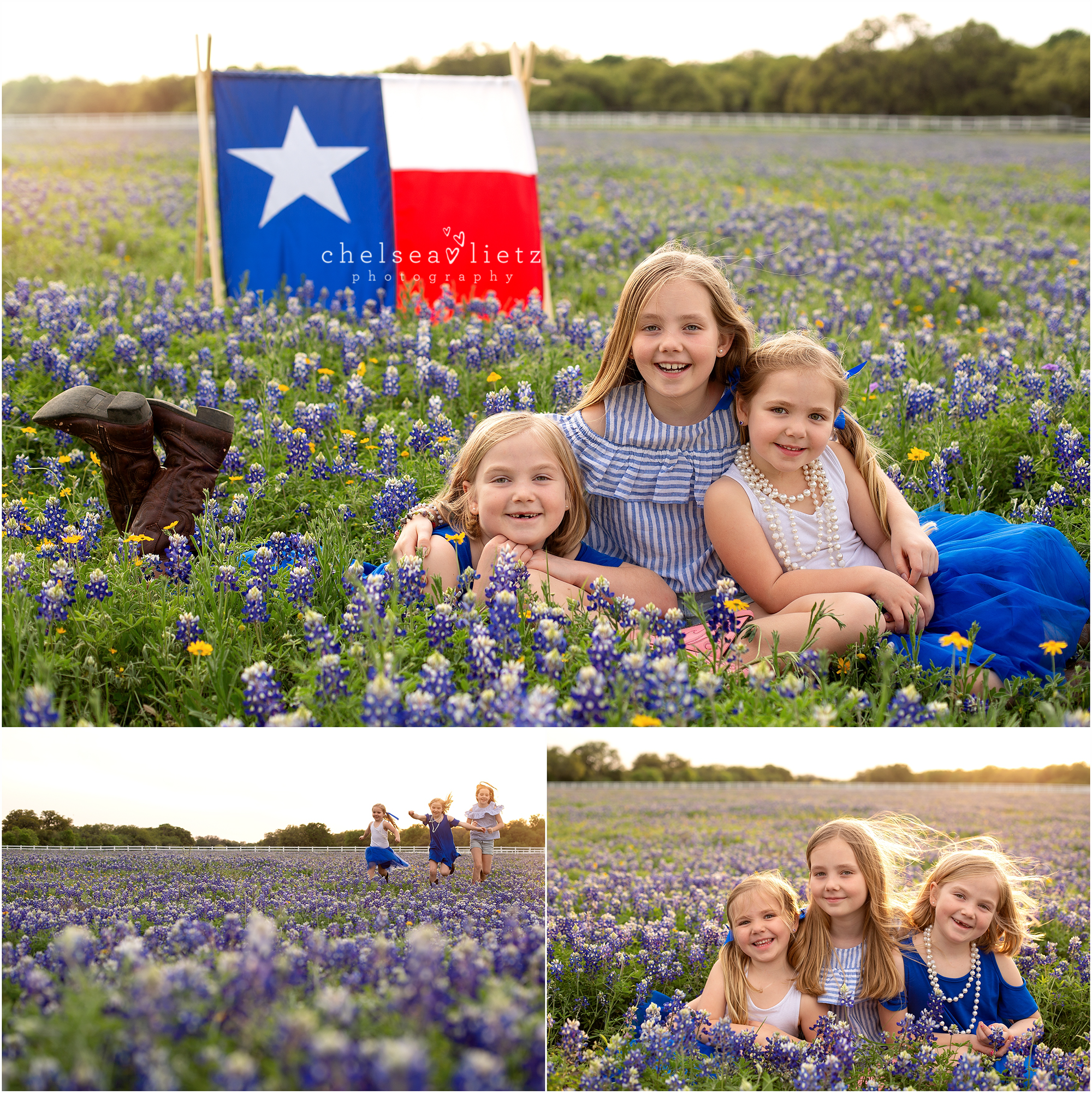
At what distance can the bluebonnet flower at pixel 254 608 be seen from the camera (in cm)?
318

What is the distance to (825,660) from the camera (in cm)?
305

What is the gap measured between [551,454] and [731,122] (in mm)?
33427

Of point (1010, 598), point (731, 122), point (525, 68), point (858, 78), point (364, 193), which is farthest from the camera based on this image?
point (858, 78)

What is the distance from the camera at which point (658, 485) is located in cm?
387

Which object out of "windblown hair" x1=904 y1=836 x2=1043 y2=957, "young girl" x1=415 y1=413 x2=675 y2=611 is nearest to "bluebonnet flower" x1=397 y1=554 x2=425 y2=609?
"young girl" x1=415 y1=413 x2=675 y2=611

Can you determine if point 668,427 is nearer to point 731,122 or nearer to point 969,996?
point 969,996

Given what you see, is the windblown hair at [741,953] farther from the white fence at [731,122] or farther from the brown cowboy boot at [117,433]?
the white fence at [731,122]

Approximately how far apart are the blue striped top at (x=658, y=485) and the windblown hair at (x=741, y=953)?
1093 mm

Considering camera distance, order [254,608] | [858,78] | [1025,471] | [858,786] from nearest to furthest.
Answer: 1. [254,608]
2. [858,786]
3. [1025,471]
4. [858,78]

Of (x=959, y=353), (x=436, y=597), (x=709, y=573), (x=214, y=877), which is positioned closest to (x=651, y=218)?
(x=959, y=353)

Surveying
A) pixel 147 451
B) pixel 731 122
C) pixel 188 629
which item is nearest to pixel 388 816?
pixel 188 629

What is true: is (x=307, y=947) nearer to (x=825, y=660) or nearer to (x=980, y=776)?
(x=825, y=660)

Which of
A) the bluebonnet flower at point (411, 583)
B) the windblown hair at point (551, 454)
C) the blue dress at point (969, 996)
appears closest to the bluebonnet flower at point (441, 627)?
the bluebonnet flower at point (411, 583)

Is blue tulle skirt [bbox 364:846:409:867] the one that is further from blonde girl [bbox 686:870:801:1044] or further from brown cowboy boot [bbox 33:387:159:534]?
brown cowboy boot [bbox 33:387:159:534]
